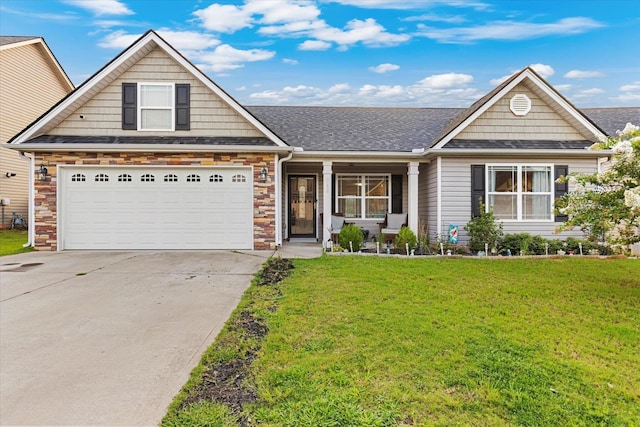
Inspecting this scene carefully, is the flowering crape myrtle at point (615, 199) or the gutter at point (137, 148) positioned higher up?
the gutter at point (137, 148)

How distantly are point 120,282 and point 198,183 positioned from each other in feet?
13.8

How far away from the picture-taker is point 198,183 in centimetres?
1007

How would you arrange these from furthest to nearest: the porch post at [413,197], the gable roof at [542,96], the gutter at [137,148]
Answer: the porch post at [413,197]
the gable roof at [542,96]
the gutter at [137,148]

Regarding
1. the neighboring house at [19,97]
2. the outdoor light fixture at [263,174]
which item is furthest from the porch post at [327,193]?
the neighboring house at [19,97]

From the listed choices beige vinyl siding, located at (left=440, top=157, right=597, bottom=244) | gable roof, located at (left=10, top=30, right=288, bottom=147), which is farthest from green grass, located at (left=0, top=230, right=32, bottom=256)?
beige vinyl siding, located at (left=440, top=157, right=597, bottom=244)

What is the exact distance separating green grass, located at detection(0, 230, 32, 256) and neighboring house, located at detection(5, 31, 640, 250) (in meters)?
0.61

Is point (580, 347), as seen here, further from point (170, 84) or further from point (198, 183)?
point (170, 84)

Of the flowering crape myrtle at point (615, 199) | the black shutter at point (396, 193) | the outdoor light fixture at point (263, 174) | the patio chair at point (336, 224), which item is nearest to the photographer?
the flowering crape myrtle at point (615, 199)

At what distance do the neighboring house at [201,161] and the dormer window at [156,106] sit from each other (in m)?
0.03

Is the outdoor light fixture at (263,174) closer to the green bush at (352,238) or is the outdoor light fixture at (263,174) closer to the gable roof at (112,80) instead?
the gable roof at (112,80)

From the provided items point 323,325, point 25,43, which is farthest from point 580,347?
point 25,43

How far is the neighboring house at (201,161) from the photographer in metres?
9.78

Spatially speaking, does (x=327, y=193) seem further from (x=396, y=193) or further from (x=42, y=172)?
(x=42, y=172)

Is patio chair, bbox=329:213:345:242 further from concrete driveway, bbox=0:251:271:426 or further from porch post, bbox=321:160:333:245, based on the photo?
concrete driveway, bbox=0:251:271:426
